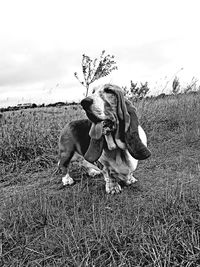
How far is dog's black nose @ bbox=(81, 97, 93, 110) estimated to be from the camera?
240 cm

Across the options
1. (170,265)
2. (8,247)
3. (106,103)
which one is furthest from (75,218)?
(106,103)

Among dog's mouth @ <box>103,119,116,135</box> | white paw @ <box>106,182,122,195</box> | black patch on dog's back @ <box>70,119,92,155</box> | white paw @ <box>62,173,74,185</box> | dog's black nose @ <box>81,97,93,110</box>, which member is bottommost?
white paw @ <box>62,173,74,185</box>

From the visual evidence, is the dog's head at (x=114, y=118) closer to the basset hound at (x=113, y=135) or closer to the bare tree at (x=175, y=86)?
the basset hound at (x=113, y=135)

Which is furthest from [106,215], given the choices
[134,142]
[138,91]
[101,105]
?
[138,91]

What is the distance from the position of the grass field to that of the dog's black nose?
949 mm

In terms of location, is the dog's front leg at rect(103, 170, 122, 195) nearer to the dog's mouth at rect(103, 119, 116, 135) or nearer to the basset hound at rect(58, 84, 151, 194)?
A: the basset hound at rect(58, 84, 151, 194)

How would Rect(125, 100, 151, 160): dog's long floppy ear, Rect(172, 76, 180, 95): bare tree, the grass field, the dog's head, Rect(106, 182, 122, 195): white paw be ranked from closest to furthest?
the grass field < the dog's head < Rect(125, 100, 151, 160): dog's long floppy ear < Rect(106, 182, 122, 195): white paw < Rect(172, 76, 180, 95): bare tree

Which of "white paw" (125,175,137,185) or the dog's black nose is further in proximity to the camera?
"white paw" (125,175,137,185)

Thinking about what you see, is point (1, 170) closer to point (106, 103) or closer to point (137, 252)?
point (106, 103)

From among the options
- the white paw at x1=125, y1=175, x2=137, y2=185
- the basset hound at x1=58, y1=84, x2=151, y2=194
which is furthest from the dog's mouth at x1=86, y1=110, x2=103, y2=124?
the white paw at x1=125, y1=175, x2=137, y2=185

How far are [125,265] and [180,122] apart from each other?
454cm

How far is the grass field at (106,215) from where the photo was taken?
1812 millimetres

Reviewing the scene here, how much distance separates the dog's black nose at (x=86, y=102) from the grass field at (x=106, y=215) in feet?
3.11

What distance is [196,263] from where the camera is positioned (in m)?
1.63
